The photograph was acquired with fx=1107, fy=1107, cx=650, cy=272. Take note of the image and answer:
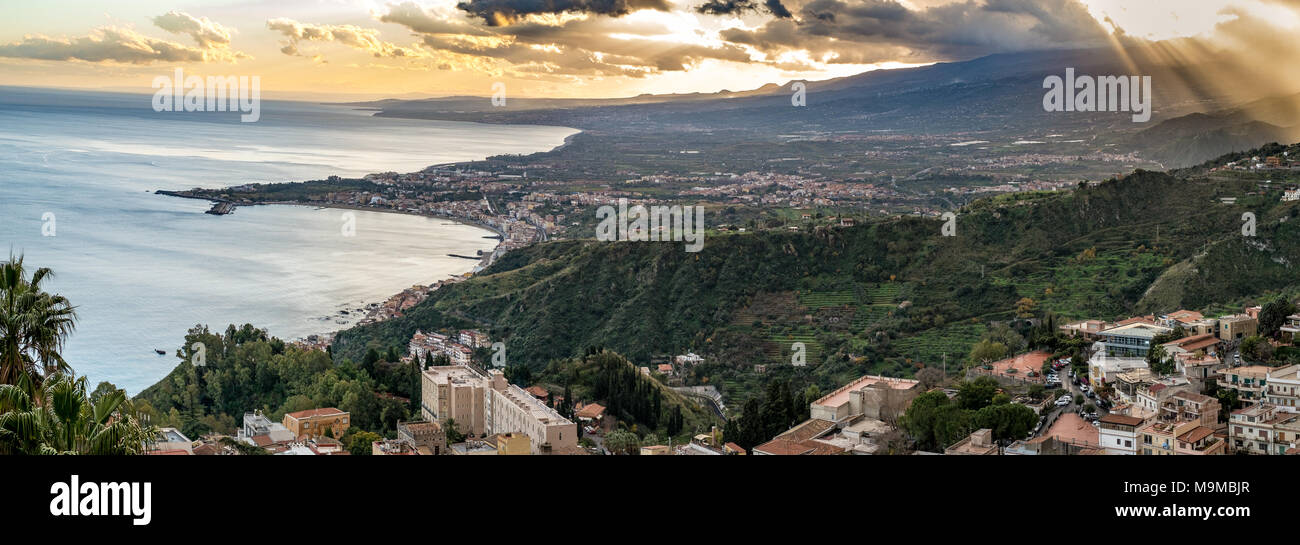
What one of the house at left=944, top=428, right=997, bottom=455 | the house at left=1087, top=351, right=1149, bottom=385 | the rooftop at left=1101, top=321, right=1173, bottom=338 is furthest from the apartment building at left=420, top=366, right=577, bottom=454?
the rooftop at left=1101, top=321, right=1173, bottom=338

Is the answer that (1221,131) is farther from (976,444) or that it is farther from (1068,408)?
(976,444)

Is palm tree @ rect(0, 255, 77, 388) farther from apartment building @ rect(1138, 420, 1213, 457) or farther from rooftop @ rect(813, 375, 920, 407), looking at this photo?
rooftop @ rect(813, 375, 920, 407)

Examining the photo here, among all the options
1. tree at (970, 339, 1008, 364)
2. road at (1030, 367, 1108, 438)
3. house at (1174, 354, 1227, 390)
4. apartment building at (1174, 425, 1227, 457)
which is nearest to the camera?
apartment building at (1174, 425, 1227, 457)

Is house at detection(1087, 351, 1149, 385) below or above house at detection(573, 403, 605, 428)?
above

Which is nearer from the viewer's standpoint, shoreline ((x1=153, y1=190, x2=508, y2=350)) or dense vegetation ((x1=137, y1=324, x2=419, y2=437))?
dense vegetation ((x1=137, y1=324, x2=419, y2=437))
